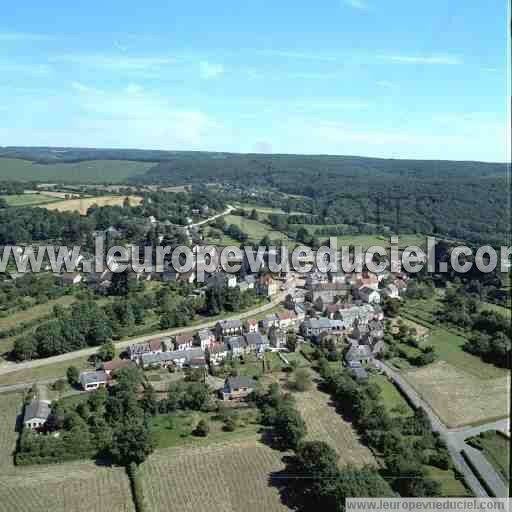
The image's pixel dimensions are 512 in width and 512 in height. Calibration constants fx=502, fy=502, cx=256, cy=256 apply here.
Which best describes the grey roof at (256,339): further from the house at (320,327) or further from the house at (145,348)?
the house at (145,348)

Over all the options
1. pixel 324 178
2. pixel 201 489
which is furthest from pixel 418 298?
pixel 324 178

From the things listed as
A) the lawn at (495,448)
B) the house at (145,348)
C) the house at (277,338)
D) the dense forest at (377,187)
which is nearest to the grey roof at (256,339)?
the house at (277,338)

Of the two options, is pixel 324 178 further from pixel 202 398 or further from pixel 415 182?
pixel 202 398

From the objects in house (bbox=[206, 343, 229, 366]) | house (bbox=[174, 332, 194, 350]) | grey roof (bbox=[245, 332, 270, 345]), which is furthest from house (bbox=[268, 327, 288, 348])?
house (bbox=[174, 332, 194, 350])

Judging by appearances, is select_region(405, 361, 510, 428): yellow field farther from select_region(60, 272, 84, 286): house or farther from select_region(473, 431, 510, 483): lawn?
select_region(60, 272, 84, 286): house

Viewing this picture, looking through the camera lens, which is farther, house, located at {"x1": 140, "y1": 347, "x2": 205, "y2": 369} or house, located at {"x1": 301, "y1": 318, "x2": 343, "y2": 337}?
house, located at {"x1": 301, "y1": 318, "x2": 343, "y2": 337}

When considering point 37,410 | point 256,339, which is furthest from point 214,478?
point 256,339
